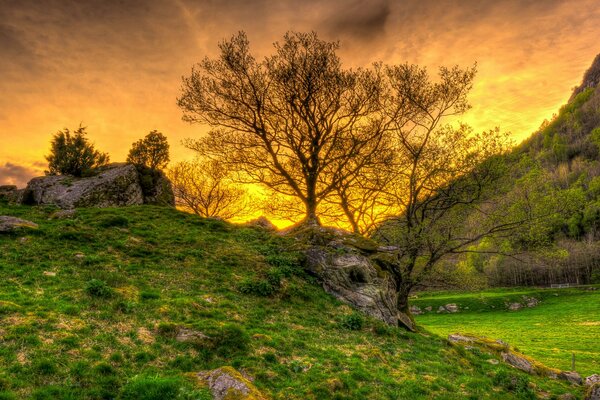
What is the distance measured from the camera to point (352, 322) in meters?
17.6

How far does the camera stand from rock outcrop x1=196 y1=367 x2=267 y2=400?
844cm

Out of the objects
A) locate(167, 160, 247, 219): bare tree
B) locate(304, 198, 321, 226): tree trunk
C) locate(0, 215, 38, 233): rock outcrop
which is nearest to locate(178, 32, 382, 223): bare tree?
locate(304, 198, 321, 226): tree trunk

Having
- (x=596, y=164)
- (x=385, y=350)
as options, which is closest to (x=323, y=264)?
(x=385, y=350)

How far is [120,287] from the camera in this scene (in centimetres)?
1452

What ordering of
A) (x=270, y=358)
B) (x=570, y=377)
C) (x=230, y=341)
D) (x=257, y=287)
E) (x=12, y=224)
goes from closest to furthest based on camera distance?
(x=270, y=358) < (x=230, y=341) < (x=257, y=287) < (x=12, y=224) < (x=570, y=377)

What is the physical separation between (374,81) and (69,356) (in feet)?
88.4

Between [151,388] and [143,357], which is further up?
[143,357]

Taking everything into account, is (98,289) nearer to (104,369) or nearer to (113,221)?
(104,369)

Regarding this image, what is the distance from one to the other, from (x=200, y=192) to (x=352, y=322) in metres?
45.7

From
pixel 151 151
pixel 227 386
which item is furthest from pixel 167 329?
pixel 151 151

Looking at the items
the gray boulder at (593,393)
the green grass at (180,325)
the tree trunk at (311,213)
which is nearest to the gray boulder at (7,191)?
the green grass at (180,325)

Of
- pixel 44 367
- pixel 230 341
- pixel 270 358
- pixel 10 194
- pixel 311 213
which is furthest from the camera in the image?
pixel 10 194

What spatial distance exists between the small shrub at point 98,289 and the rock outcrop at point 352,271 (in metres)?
12.0

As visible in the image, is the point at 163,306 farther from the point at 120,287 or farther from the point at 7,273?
the point at 7,273
